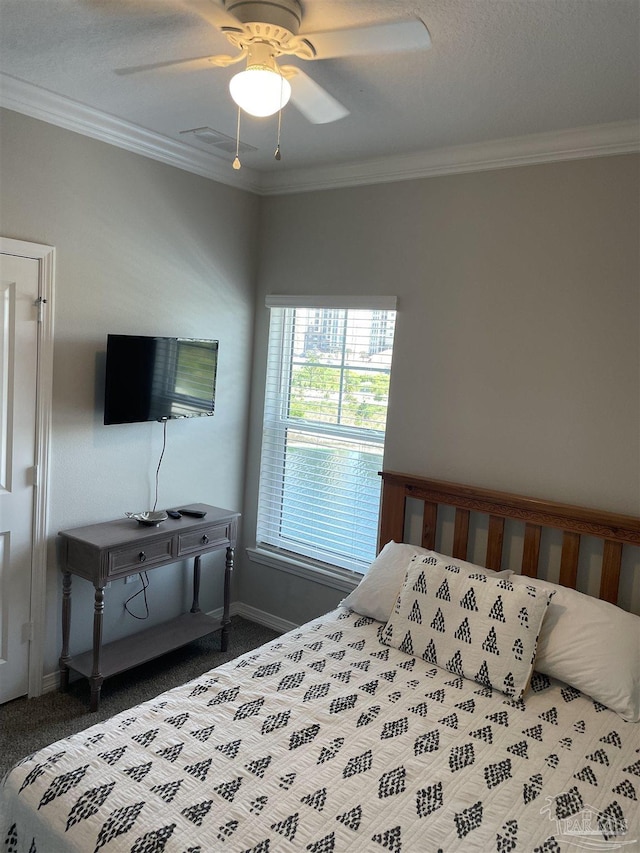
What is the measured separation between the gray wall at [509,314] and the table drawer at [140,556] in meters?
1.04

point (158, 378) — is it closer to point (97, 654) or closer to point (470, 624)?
point (97, 654)

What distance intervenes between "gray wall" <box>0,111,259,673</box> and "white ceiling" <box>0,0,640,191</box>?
235mm

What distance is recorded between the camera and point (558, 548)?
114 inches

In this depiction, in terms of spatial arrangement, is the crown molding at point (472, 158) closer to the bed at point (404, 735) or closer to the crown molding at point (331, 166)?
the crown molding at point (331, 166)

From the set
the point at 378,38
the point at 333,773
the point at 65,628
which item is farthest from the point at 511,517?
the point at 65,628

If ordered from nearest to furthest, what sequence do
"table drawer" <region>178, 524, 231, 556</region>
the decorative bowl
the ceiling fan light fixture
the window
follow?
the ceiling fan light fixture < the decorative bowl < "table drawer" <region>178, 524, 231, 556</region> < the window

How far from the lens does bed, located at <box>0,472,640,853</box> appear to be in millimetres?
1639

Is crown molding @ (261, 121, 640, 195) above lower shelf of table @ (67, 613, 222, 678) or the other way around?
above

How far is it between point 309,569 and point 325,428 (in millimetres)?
834

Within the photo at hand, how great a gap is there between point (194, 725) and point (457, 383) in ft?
6.44

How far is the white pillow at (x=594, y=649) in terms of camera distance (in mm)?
2281

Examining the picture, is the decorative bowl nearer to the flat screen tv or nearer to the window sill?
the flat screen tv

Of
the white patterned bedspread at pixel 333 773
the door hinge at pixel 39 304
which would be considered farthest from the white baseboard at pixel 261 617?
the door hinge at pixel 39 304

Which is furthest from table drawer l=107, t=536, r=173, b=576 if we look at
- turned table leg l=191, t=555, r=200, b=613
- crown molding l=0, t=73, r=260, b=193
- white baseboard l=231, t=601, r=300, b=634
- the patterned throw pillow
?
crown molding l=0, t=73, r=260, b=193
